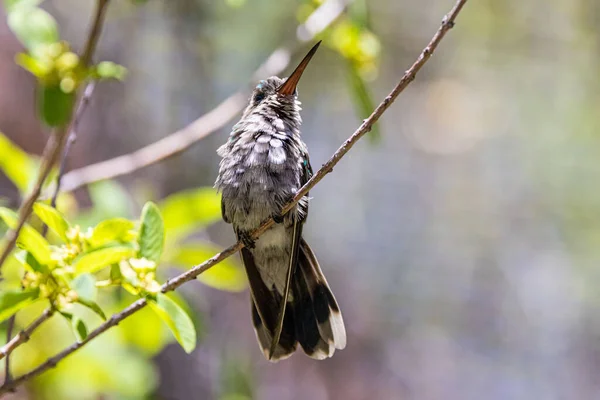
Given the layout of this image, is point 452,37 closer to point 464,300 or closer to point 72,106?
point 464,300

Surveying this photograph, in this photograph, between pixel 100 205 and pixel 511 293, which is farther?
pixel 511 293

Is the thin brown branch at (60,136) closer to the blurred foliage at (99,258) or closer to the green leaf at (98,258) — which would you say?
the blurred foliage at (99,258)

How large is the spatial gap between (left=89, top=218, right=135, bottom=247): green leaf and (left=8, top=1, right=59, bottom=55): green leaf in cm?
49

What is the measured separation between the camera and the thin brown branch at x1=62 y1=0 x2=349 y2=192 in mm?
2508

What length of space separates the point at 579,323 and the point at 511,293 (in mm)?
975

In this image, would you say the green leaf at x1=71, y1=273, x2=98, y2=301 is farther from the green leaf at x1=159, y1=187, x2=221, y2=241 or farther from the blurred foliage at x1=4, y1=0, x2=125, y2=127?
the green leaf at x1=159, y1=187, x2=221, y2=241

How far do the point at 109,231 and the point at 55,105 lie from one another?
1.37 ft

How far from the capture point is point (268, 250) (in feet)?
Result: 8.74

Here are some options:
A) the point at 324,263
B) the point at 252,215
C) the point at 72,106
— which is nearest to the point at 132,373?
the point at 252,215

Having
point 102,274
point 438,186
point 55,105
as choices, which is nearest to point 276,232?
point 102,274

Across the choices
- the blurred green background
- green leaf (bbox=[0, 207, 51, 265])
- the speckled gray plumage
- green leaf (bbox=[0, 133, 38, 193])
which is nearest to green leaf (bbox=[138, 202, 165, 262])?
green leaf (bbox=[0, 207, 51, 265])

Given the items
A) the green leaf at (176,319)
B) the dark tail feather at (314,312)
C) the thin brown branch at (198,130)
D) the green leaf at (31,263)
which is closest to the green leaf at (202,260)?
the dark tail feather at (314,312)

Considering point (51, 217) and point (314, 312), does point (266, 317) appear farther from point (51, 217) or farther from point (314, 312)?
point (51, 217)

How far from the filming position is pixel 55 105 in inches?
58.9
